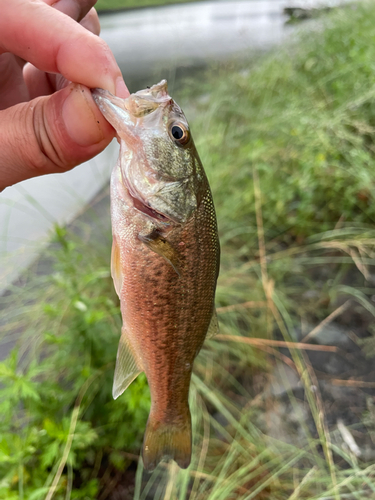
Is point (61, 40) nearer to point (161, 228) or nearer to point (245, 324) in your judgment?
point (161, 228)

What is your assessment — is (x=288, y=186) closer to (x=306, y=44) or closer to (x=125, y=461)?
(x=125, y=461)

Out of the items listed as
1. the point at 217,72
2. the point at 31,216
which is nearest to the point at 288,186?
the point at 31,216

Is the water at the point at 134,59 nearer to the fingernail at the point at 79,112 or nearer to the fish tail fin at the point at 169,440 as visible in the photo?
the fingernail at the point at 79,112

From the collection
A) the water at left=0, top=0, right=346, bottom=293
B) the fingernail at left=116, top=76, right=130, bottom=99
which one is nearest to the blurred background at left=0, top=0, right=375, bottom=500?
the water at left=0, top=0, right=346, bottom=293

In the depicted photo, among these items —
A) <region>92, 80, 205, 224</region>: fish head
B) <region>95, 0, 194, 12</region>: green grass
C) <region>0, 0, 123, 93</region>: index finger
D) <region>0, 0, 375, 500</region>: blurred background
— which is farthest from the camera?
<region>95, 0, 194, 12</region>: green grass

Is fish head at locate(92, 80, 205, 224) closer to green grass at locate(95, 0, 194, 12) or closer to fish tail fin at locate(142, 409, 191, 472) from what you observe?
fish tail fin at locate(142, 409, 191, 472)

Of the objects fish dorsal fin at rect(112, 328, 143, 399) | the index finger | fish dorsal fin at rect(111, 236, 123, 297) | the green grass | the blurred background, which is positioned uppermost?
the green grass

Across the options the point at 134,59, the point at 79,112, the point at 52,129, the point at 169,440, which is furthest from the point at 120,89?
the point at 134,59

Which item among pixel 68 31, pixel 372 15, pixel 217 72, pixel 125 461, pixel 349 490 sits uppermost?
pixel 68 31
